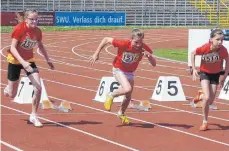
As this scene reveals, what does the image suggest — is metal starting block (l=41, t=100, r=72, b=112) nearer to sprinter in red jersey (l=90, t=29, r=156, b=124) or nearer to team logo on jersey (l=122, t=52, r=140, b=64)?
sprinter in red jersey (l=90, t=29, r=156, b=124)

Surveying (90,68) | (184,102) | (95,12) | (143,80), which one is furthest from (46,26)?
(184,102)

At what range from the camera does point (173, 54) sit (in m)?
30.2

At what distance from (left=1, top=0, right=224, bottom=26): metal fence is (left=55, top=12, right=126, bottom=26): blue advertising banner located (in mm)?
2713

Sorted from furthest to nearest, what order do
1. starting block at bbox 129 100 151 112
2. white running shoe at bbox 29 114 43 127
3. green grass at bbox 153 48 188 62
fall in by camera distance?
green grass at bbox 153 48 188 62 < starting block at bbox 129 100 151 112 < white running shoe at bbox 29 114 43 127

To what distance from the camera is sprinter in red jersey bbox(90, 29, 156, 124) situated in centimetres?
1110

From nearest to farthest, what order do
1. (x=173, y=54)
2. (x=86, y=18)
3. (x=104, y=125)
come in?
(x=104, y=125) → (x=173, y=54) → (x=86, y=18)

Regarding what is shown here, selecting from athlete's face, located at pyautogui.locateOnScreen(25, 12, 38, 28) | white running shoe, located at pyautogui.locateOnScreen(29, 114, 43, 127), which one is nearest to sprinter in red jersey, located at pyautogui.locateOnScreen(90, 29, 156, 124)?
athlete's face, located at pyautogui.locateOnScreen(25, 12, 38, 28)

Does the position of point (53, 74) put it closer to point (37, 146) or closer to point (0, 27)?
point (37, 146)

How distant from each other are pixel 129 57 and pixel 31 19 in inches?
67.6

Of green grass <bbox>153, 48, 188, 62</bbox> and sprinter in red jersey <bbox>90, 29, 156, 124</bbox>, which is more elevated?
sprinter in red jersey <bbox>90, 29, 156, 124</bbox>

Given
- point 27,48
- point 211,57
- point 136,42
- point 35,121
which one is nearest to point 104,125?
point 35,121

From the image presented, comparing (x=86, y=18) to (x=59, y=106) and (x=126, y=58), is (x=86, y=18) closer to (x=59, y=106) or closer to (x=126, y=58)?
(x=59, y=106)

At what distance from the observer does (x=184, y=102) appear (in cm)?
1481

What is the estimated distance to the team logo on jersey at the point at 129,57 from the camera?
11.3m
